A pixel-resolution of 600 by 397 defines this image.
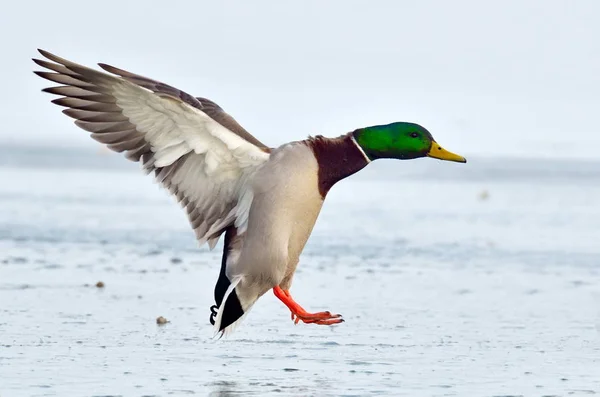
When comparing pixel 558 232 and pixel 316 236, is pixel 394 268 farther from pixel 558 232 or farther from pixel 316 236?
pixel 558 232

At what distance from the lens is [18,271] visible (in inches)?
452

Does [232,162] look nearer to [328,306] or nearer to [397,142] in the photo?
[397,142]

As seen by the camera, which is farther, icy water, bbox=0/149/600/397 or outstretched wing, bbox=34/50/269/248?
outstretched wing, bbox=34/50/269/248

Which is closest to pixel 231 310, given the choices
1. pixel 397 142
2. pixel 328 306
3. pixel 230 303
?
pixel 230 303

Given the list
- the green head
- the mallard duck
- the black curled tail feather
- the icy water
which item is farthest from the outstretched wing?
the icy water

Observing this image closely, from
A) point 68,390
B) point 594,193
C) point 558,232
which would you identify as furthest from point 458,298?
point 594,193

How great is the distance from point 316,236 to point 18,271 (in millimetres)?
4380

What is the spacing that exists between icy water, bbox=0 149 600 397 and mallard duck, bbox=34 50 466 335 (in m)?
0.55

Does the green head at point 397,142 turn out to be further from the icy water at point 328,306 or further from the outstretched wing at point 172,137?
the icy water at point 328,306

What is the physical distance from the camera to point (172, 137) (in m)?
7.76

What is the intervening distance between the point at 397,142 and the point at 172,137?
131 cm

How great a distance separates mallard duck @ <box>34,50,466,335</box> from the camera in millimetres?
7594

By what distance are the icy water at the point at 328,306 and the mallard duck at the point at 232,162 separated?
1.82 ft

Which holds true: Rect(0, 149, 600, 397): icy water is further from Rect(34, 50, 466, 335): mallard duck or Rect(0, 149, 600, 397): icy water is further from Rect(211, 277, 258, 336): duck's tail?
Rect(34, 50, 466, 335): mallard duck
